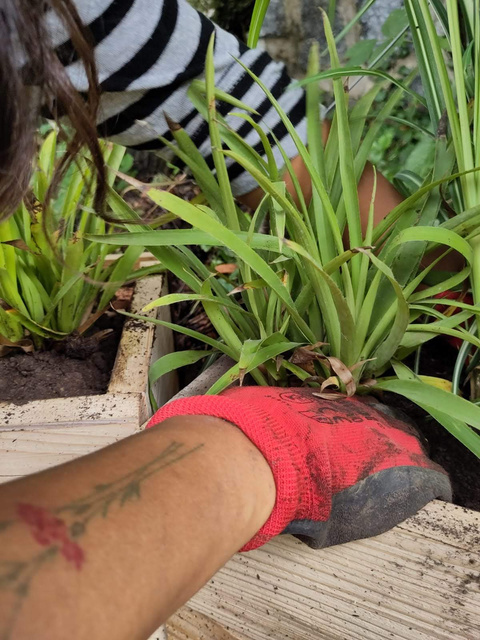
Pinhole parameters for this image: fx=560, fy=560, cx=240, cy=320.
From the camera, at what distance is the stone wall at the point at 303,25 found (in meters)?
1.54

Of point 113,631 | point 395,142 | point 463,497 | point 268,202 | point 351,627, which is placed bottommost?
point 351,627

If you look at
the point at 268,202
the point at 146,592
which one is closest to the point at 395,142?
the point at 268,202

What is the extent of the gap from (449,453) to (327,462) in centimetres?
29

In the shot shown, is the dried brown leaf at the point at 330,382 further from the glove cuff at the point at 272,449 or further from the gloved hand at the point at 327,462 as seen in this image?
the glove cuff at the point at 272,449

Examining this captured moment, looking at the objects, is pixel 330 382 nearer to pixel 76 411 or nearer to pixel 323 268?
pixel 323 268

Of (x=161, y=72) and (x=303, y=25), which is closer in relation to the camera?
(x=161, y=72)

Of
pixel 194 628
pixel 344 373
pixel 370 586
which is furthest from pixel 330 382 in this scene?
pixel 194 628

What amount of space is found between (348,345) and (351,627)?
34 cm

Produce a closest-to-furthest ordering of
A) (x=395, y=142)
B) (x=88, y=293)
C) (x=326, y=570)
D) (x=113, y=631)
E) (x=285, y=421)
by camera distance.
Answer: (x=113, y=631), (x=285, y=421), (x=326, y=570), (x=88, y=293), (x=395, y=142)

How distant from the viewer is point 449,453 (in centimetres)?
74

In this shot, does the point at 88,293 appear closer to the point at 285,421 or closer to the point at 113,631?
the point at 285,421

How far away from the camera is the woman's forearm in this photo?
312mm

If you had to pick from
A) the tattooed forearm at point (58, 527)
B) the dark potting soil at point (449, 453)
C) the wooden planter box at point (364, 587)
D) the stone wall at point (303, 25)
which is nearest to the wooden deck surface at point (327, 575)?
the wooden planter box at point (364, 587)

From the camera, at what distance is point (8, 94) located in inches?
15.1
